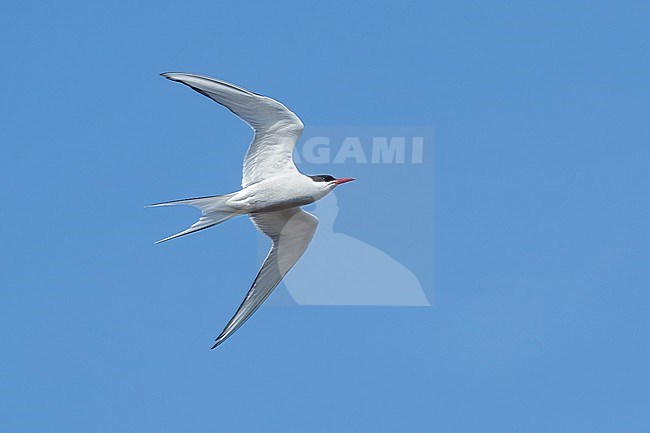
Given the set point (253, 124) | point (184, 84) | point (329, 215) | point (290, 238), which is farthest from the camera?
point (329, 215)

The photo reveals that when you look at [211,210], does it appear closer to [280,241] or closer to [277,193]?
[277,193]

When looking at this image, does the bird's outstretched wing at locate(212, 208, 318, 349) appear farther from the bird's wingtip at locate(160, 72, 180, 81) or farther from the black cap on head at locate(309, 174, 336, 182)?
the bird's wingtip at locate(160, 72, 180, 81)

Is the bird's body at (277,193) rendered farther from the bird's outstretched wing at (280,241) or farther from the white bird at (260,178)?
the bird's outstretched wing at (280,241)

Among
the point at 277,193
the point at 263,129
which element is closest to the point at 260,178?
the point at 277,193

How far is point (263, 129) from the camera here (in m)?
17.0

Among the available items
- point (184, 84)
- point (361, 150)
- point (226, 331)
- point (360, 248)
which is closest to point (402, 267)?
point (360, 248)

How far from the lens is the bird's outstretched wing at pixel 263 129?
16.4 metres

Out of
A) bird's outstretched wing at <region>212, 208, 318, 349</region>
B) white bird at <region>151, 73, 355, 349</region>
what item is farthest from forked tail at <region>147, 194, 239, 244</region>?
bird's outstretched wing at <region>212, 208, 318, 349</region>

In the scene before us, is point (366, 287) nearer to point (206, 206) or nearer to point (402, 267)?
point (402, 267)

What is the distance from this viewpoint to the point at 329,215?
19.6 m

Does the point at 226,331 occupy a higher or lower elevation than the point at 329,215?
lower

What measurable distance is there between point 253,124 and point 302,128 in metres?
0.65

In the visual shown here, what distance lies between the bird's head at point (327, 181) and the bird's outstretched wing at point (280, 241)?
3.49ft

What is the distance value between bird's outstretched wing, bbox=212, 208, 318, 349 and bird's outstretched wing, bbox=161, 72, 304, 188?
1064 millimetres
